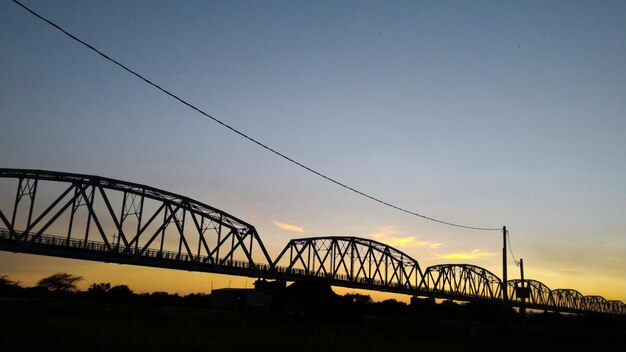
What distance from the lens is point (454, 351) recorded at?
2972 cm

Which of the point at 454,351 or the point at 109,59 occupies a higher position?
the point at 109,59

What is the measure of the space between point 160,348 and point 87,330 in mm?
7606

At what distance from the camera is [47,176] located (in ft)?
219

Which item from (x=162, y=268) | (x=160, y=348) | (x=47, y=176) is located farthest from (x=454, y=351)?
(x=162, y=268)

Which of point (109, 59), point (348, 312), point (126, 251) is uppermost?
Answer: point (109, 59)

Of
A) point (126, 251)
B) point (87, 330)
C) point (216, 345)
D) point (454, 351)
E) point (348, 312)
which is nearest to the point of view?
point (216, 345)

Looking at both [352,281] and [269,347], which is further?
[352,281]

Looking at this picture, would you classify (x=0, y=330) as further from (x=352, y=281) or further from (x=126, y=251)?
(x=352, y=281)

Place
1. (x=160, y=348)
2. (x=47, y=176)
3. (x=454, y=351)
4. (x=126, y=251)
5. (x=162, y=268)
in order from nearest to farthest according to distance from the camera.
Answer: (x=160, y=348)
(x=454, y=351)
(x=47, y=176)
(x=126, y=251)
(x=162, y=268)

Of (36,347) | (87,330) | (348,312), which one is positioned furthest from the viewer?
(348,312)

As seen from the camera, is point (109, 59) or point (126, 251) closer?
point (109, 59)

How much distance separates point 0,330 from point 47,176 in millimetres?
46464

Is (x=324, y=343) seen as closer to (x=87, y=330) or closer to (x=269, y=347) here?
(x=269, y=347)

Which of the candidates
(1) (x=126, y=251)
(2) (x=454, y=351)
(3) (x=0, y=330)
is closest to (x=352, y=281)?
(1) (x=126, y=251)
